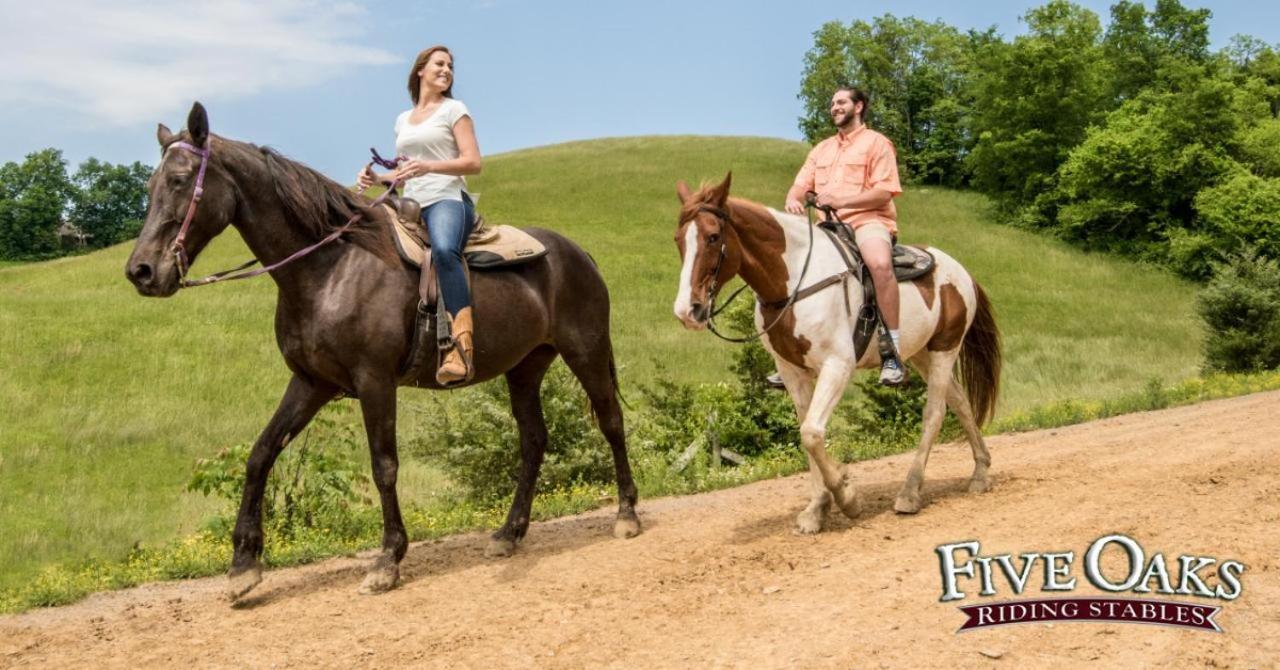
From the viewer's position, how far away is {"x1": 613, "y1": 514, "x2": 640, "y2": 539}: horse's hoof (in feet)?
27.9

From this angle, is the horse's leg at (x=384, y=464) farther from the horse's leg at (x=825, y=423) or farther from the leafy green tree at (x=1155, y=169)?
the leafy green tree at (x=1155, y=169)

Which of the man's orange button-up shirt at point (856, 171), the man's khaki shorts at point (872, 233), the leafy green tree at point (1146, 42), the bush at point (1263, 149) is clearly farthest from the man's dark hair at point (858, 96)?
the leafy green tree at point (1146, 42)

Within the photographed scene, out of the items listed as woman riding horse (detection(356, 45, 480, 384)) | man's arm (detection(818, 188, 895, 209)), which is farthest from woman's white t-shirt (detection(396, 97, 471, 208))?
man's arm (detection(818, 188, 895, 209))

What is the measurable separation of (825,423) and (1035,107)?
189ft

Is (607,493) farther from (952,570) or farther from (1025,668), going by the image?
(1025,668)

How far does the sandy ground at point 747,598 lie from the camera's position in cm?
498

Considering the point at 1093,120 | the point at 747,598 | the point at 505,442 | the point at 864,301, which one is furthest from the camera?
the point at 1093,120

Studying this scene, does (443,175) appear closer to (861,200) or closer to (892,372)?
(861,200)

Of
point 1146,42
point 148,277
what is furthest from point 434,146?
point 1146,42

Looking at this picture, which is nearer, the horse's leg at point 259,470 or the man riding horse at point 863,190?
the horse's leg at point 259,470

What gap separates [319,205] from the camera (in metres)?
7.39

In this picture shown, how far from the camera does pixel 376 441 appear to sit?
24.3ft

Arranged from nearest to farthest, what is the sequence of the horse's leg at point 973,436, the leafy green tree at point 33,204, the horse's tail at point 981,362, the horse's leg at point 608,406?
the horse's leg at point 608,406
the horse's leg at point 973,436
the horse's tail at point 981,362
the leafy green tree at point 33,204

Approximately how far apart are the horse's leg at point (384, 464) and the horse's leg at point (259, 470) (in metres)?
0.54
